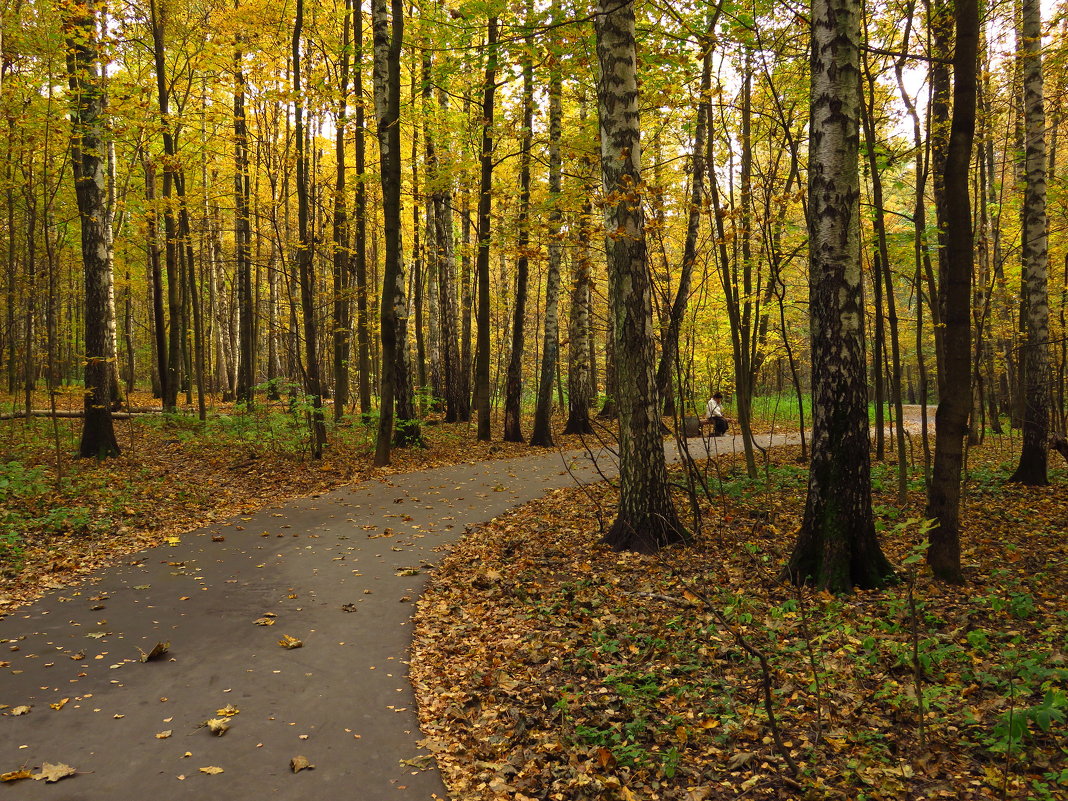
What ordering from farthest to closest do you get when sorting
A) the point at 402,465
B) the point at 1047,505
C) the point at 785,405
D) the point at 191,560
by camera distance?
the point at 785,405 → the point at 402,465 → the point at 1047,505 → the point at 191,560

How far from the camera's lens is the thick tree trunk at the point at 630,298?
6871 mm

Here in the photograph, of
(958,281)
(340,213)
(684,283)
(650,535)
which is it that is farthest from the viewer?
(340,213)

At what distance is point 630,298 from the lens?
6977 mm

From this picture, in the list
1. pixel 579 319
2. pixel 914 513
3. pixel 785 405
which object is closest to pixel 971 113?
pixel 914 513

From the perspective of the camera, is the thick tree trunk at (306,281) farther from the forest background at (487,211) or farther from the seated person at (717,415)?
the seated person at (717,415)

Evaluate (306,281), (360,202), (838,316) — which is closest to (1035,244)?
(838,316)

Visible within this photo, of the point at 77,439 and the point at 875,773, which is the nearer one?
the point at 875,773

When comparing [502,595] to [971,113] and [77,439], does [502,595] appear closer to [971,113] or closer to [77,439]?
[971,113]

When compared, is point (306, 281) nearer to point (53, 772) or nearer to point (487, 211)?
point (487, 211)

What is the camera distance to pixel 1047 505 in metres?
8.27

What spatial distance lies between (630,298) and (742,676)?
416cm

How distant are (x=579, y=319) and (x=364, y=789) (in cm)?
1490

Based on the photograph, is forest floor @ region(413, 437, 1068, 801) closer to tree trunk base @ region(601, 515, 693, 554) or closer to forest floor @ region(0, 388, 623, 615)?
tree trunk base @ region(601, 515, 693, 554)

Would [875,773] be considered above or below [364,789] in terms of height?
above
